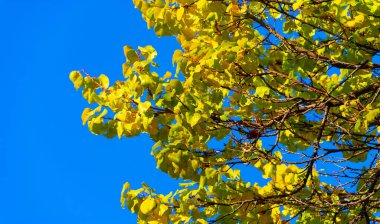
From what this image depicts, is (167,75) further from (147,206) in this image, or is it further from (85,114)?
(147,206)

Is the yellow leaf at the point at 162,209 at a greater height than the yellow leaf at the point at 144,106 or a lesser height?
lesser

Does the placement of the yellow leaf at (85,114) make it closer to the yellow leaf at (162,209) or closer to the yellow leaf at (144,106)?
the yellow leaf at (144,106)

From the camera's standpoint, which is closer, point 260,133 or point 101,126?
point 101,126

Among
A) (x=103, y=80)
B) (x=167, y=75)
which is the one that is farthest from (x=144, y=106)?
(x=103, y=80)

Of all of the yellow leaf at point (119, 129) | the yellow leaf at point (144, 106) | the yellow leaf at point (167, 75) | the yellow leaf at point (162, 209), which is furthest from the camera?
Result: the yellow leaf at point (162, 209)

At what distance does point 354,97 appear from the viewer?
21.1 ft

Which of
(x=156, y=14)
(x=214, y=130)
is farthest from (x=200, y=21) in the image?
(x=214, y=130)

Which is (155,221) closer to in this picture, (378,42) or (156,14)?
(156,14)

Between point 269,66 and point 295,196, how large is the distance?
1.49 meters

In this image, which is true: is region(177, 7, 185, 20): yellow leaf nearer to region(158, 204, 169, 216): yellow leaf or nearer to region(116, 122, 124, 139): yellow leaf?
region(116, 122, 124, 139): yellow leaf

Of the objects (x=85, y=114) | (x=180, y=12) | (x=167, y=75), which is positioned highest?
(x=180, y=12)

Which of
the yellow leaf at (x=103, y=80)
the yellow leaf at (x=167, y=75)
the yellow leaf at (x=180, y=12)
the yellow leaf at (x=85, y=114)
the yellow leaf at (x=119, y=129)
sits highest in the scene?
the yellow leaf at (x=180, y=12)

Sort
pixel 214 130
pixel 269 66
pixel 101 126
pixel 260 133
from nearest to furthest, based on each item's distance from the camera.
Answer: pixel 101 126 → pixel 214 130 → pixel 260 133 → pixel 269 66

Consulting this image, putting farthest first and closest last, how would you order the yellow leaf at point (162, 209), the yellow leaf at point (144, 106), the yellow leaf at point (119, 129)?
1. the yellow leaf at point (162, 209)
2. the yellow leaf at point (119, 129)
3. the yellow leaf at point (144, 106)
